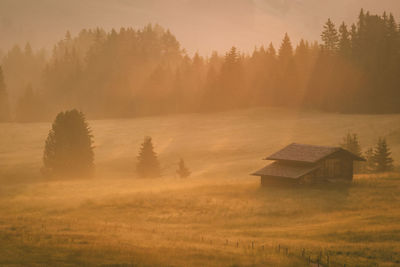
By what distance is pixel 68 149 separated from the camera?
69062mm

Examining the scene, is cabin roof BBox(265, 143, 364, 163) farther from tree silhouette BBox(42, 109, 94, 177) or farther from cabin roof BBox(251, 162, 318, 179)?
tree silhouette BBox(42, 109, 94, 177)

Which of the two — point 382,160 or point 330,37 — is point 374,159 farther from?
point 330,37

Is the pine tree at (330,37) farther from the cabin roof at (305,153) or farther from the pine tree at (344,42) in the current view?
the cabin roof at (305,153)

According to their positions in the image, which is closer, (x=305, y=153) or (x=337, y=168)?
(x=305, y=153)

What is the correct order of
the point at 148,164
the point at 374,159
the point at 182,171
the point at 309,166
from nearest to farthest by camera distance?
the point at 309,166 → the point at 374,159 → the point at 182,171 → the point at 148,164

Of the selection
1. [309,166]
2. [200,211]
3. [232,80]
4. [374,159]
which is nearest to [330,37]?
[232,80]

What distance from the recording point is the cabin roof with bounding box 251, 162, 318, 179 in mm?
50500

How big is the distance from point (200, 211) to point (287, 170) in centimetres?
1382

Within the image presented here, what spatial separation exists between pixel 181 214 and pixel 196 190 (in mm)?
9409

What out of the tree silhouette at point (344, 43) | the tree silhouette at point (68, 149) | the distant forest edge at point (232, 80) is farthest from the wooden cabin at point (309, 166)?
the tree silhouette at point (344, 43)

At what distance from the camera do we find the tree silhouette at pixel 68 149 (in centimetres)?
6819

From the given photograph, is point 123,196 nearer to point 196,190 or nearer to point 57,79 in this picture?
point 196,190

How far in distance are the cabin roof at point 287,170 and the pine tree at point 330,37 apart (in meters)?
71.1

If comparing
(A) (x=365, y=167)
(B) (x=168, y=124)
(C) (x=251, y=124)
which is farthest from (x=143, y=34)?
(A) (x=365, y=167)
